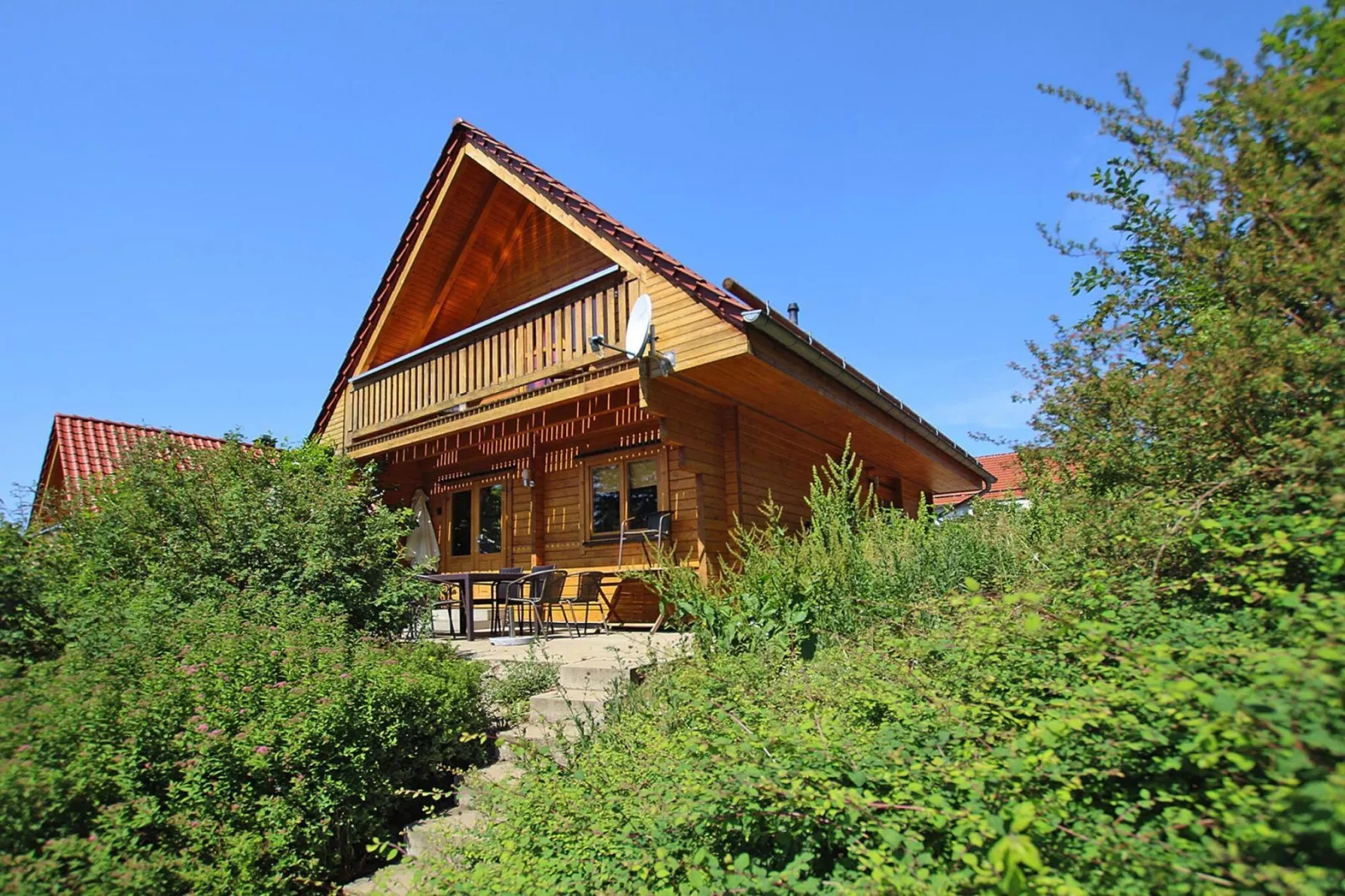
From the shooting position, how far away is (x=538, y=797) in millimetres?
3008

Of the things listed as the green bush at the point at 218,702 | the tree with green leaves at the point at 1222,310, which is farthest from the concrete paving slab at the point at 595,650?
the tree with green leaves at the point at 1222,310

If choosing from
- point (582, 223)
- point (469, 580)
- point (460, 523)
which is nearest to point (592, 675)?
point (469, 580)

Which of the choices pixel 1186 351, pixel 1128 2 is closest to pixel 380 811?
pixel 1186 351

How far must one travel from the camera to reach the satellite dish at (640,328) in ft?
24.3

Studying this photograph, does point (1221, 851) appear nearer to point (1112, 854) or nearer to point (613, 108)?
point (1112, 854)

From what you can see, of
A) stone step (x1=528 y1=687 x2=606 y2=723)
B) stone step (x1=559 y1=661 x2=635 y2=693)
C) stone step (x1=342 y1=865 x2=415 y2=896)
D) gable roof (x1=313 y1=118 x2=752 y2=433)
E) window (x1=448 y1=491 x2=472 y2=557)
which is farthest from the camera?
window (x1=448 y1=491 x2=472 y2=557)

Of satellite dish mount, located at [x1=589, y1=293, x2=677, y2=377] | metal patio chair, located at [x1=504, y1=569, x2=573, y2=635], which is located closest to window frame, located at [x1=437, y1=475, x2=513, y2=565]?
metal patio chair, located at [x1=504, y1=569, x2=573, y2=635]

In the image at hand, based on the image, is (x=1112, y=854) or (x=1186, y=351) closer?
(x=1112, y=854)

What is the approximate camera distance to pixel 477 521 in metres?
Answer: 11.9

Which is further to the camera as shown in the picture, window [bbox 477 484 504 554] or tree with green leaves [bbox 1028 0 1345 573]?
window [bbox 477 484 504 554]

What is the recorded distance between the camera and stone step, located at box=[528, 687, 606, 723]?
4.62 metres

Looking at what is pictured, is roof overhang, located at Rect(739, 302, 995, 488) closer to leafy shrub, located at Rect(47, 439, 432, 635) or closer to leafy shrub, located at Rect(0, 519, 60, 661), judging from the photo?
leafy shrub, located at Rect(47, 439, 432, 635)

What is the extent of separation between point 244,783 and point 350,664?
0.98 meters

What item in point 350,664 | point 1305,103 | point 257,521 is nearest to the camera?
point 1305,103
